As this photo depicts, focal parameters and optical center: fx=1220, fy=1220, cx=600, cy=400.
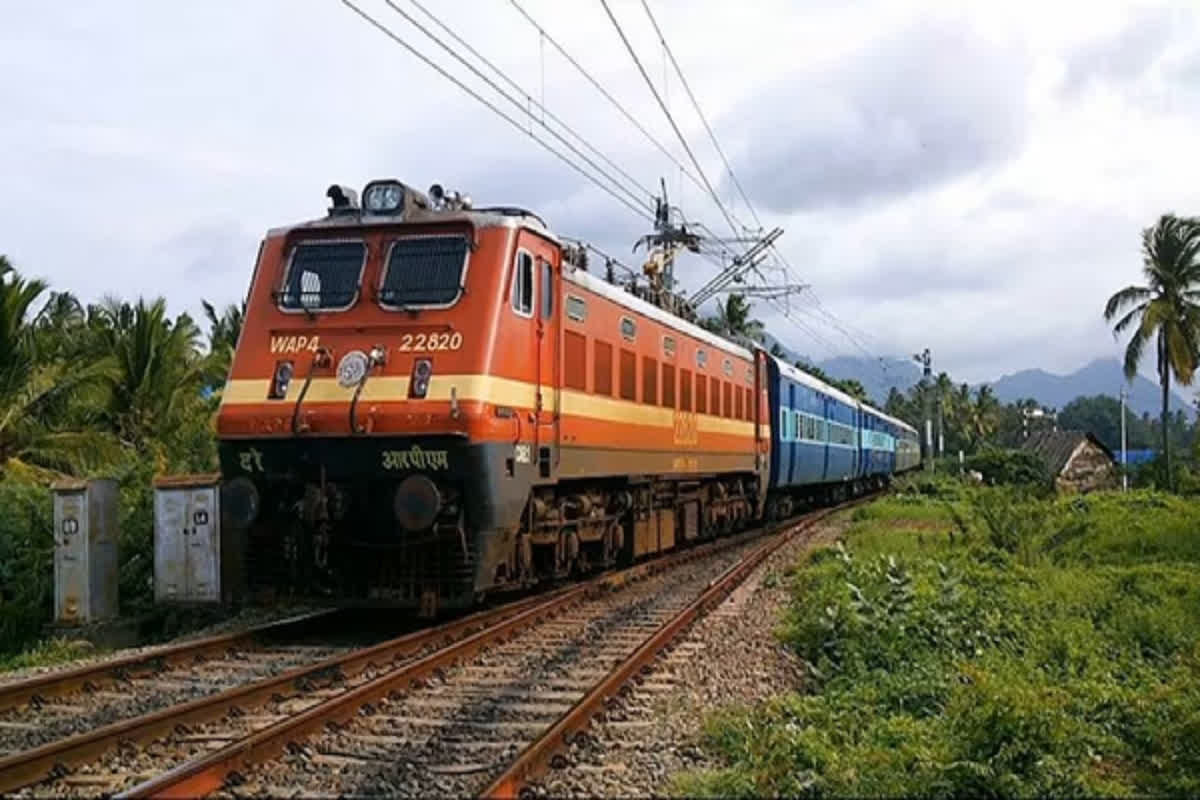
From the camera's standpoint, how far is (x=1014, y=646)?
930 cm

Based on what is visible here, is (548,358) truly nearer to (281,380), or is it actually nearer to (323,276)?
(323,276)

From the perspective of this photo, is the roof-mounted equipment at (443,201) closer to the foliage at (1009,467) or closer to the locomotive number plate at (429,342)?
the locomotive number plate at (429,342)

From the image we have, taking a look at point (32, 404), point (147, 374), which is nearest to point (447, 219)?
point (32, 404)

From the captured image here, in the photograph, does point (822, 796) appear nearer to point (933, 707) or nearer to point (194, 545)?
point (933, 707)

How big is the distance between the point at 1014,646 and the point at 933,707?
228 cm

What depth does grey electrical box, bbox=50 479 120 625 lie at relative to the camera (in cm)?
1256

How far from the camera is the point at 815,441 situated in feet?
97.2

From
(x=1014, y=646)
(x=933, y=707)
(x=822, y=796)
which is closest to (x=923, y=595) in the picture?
(x=1014, y=646)

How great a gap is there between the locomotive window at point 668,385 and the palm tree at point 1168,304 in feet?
94.6

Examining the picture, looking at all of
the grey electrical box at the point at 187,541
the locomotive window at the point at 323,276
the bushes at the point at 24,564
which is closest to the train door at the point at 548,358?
the locomotive window at the point at 323,276

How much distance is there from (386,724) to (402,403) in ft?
11.5

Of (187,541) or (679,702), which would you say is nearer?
(679,702)

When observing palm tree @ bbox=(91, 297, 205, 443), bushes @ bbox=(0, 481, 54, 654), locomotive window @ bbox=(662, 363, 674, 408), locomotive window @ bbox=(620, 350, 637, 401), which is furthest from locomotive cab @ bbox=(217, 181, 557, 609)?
palm tree @ bbox=(91, 297, 205, 443)

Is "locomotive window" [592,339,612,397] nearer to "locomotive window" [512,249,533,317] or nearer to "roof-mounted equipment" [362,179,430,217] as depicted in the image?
"locomotive window" [512,249,533,317]
